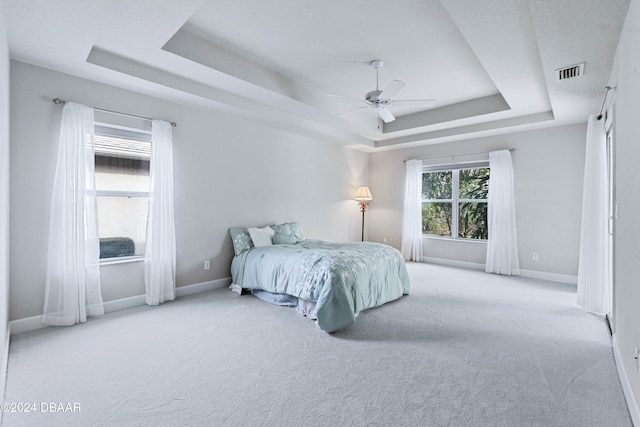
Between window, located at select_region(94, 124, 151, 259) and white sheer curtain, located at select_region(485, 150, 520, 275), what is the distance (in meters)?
5.34

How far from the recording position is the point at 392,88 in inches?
132

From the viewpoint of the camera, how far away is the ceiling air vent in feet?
9.71

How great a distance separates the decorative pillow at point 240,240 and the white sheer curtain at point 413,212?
3501 mm

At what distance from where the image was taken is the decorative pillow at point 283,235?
475cm

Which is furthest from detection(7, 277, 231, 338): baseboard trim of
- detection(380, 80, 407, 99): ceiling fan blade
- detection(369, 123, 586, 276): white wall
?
detection(369, 123, 586, 276): white wall

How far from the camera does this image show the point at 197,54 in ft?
10.4

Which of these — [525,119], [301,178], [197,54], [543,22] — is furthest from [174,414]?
[525,119]

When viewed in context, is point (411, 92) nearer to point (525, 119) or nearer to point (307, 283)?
point (525, 119)

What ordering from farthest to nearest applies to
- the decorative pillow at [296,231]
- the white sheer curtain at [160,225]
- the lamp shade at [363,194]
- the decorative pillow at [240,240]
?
the lamp shade at [363,194] → the decorative pillow at [296,231] → the decorative pillow at [240,240] → the white sheer curtain at [160,225]

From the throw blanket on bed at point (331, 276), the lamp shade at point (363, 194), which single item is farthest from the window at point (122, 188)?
the lamp shade at point (363, 194)

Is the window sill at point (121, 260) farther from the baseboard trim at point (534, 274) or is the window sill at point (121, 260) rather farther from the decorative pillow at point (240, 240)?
the baseboard trim at point (534, 274)

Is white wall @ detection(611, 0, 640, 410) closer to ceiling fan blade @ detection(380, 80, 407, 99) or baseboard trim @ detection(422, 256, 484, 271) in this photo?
ceiling fan blade @ detection(380, 80, 407, 99)

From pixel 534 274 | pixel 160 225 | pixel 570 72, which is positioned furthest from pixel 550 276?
pixel 160 225

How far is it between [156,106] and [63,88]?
903 mm
